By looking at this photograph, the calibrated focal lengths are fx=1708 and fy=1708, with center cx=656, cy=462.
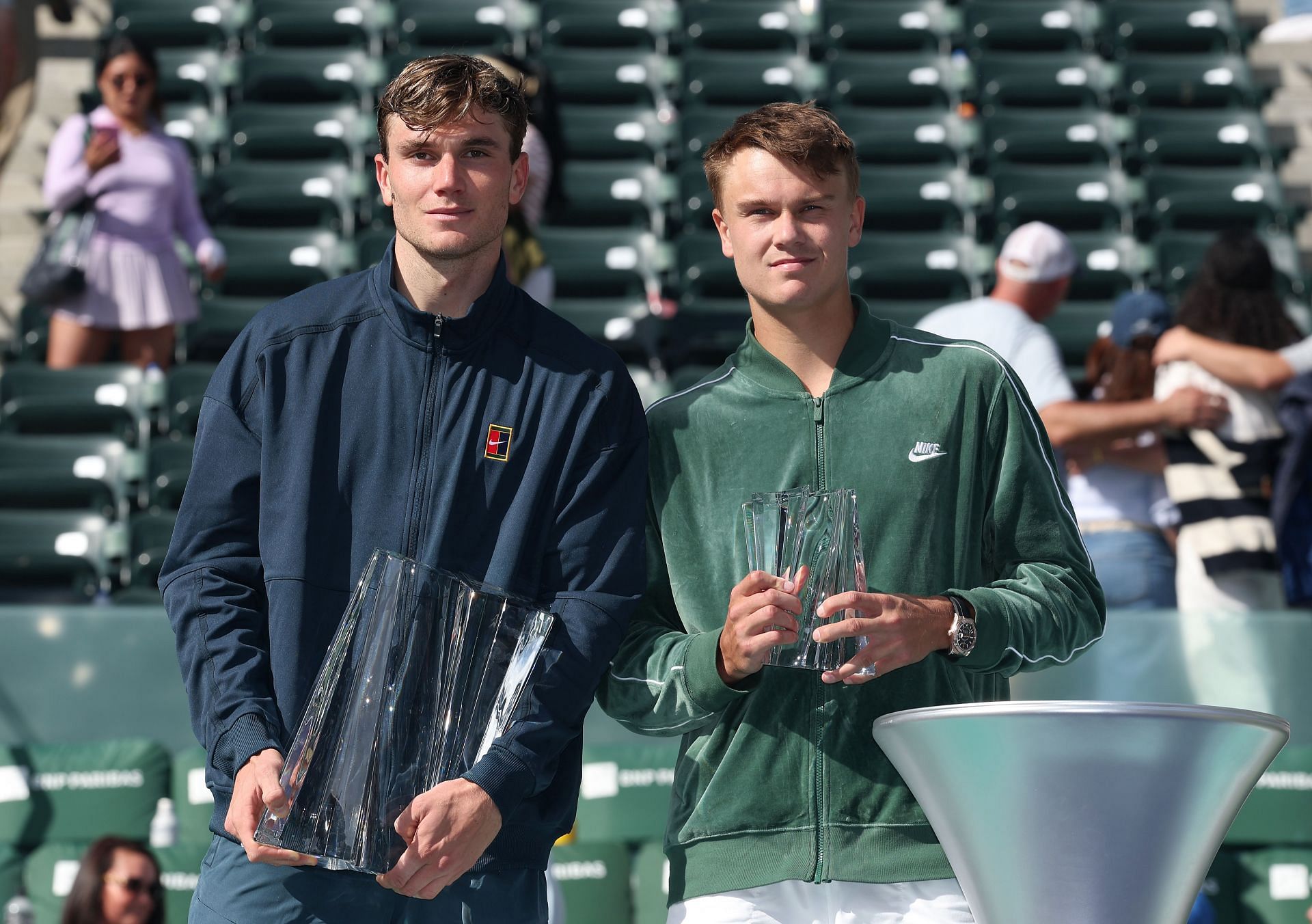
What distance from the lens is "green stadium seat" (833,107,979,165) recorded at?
8016 millimetres

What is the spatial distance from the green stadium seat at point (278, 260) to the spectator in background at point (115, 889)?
315 cm

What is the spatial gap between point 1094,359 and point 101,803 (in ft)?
10.2

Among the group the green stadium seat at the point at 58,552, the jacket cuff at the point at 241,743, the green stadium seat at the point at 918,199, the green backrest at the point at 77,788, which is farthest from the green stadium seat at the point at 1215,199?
the jacket cuff at the point at 241,743

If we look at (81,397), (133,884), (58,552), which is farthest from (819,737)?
(81,397)

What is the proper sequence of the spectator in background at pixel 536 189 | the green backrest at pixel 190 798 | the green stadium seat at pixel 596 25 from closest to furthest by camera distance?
the green backrest at pixel 190 798, the spectator in background at pixel 536 189, the green stadium seat at pixel 596 25

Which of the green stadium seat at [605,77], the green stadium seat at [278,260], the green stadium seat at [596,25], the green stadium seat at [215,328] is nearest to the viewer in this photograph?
the green stadium seat at [215,328]

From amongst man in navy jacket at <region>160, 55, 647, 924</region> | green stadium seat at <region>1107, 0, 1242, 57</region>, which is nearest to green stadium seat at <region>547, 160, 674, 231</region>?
green stadium seat at <region>1107, 0, 1242, 57</region>

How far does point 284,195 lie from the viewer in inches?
294

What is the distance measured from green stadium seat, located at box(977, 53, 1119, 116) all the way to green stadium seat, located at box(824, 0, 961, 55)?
0.36m

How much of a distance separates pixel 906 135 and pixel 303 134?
2.81 meters

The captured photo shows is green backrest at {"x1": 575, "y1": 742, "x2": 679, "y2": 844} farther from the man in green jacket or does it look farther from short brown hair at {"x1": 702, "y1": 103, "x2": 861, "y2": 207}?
short brown hair at {"x1": 702, "y1": 103, "x2": 861, "y2": 207}

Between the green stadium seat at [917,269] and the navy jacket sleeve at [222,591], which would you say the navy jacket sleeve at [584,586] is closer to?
the navy jacket sleeve at [222,591]

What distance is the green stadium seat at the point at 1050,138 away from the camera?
8.09 metres

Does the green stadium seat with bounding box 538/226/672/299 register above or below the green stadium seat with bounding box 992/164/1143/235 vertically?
below
